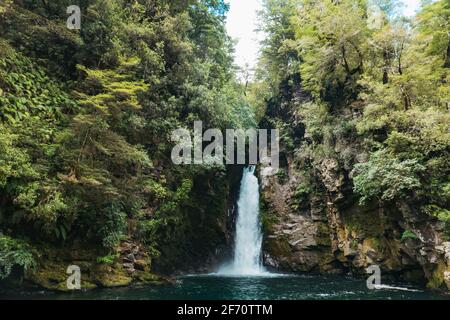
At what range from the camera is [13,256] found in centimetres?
1068

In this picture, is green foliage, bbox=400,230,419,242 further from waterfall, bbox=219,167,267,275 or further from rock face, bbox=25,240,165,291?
rock face, bbox=25,240,165,291

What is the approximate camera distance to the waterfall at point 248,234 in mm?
23391

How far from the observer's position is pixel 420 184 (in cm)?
1452

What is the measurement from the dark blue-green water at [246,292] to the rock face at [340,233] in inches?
64.2

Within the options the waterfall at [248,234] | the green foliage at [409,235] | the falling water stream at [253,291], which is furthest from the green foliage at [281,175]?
the green foliage at [409,235]

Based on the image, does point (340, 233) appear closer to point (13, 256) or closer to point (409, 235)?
point (409, 235)

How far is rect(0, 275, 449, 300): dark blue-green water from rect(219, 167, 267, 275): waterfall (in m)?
6.33

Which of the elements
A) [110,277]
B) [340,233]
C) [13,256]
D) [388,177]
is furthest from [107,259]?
[340,233]

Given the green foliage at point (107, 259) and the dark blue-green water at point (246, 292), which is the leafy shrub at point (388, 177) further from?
the green foliage at point (107, 259)

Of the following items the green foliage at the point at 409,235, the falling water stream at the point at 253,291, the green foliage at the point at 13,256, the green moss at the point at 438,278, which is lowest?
the falling water stream at the point at 253,291

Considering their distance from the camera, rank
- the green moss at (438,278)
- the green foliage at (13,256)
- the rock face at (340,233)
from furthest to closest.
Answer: the rock face at (340,233) < the green moss at (438,278) < the green foliage at (13,256)

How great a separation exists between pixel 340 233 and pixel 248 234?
22.2 ft

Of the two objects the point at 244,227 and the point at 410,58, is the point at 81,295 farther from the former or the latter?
the point at 410,58

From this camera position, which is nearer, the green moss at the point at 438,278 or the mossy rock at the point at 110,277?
the mossy rock at the point at 110,277
